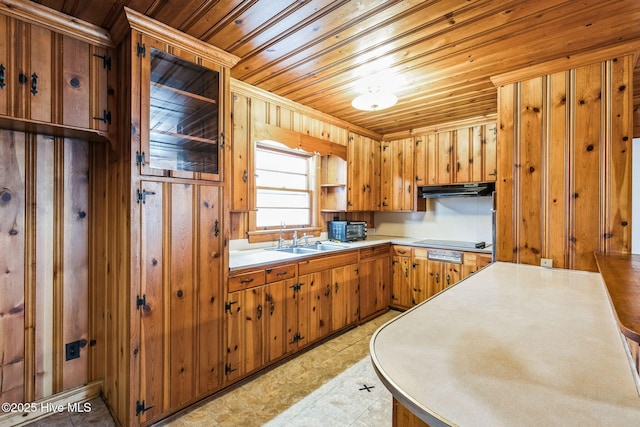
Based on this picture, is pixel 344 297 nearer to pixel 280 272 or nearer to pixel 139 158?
pixel 280 272

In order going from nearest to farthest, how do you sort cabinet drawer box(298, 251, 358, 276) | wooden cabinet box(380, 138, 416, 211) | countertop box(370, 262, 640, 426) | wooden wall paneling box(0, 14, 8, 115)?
countertop box(370, 262, 640, 426), wooden wall paneling box(0, 14, 8, 115), cabinet drawer box(298, 251, 358, 276), wooden cabinet box(380, 138, 416, 211)

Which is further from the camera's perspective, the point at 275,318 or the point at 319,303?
the point at 319,303

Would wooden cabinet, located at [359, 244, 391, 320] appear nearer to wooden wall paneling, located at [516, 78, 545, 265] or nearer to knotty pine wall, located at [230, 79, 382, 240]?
knotty pine wall, located at [230, 79, 382, 240]

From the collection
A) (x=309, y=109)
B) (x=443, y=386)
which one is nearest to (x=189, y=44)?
(x=309, y=109)

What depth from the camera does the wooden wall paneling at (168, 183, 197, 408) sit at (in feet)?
6.31

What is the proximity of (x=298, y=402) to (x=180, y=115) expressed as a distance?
7.11ft

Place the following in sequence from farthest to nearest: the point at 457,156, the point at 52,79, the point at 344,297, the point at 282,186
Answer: the point at 457,156 < the point at 282,186 < the point at 344,297 < the point at 52,79

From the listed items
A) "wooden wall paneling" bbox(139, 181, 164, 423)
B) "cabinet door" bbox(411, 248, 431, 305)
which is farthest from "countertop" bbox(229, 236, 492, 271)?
"wooden wall paneling" bbox(139, 181, 164, 423)

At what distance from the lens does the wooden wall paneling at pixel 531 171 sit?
2.24 meters

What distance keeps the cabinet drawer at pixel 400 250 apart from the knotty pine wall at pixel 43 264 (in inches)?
123

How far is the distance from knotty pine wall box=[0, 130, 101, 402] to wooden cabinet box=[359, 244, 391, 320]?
99.3 inches

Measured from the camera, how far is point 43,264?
1.99 m

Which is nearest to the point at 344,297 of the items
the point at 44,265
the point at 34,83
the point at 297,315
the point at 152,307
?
the point at 297,315

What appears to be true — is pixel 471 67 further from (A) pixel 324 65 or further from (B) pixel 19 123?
(B) pixel 19 123
